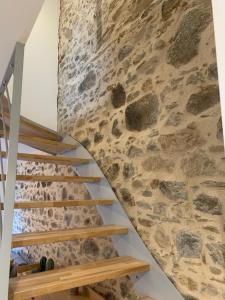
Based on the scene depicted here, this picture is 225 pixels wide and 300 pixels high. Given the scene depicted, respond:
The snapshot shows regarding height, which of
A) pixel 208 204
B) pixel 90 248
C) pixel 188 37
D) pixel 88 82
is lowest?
pixel 90 248

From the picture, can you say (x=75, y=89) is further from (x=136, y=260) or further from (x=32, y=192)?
(x=136, y=260)

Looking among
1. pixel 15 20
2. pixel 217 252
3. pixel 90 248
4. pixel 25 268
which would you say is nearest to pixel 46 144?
pixel 90 248

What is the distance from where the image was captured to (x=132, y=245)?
6.09 feet

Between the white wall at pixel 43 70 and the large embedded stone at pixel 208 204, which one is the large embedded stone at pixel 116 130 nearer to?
the large embedded stone at pixel 208 204

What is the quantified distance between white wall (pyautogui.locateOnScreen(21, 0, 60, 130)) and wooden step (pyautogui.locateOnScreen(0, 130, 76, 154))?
2.71ft

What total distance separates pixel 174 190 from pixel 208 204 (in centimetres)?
26

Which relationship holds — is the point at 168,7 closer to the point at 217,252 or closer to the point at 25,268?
the point at 217,252

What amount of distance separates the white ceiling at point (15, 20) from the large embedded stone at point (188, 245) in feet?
4.73

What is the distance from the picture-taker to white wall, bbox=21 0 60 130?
12.3 ft

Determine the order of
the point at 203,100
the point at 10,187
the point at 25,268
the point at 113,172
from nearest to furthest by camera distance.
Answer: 1. the point at 10,187
2. the point at 203,100
3. the point at 113,172
4. the point at 25,268

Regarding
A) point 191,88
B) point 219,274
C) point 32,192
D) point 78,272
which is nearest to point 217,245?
point 219,274

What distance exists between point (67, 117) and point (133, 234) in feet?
6.25

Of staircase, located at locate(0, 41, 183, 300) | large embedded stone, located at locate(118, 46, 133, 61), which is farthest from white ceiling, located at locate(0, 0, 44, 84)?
large embedded stone, located at locate(118, 46, 133, 61)

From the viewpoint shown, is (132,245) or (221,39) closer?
(221,39)
